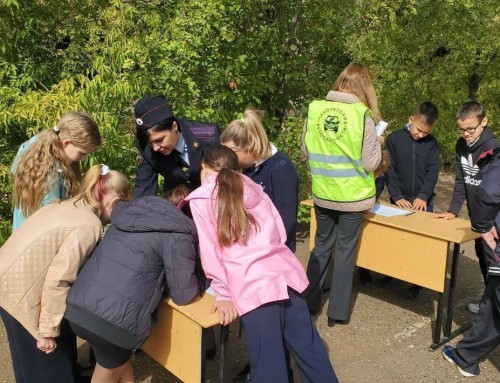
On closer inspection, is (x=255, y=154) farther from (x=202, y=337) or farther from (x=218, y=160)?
(x=202, y=337)

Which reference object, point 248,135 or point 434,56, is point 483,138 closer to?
point 248,135

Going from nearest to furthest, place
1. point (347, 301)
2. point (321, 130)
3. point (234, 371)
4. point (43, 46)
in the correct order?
point (234, 371) < point (321, 130) < point (347, 301) < point (43, 46)

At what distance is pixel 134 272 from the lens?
102 inches

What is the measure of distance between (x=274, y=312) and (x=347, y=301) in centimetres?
180

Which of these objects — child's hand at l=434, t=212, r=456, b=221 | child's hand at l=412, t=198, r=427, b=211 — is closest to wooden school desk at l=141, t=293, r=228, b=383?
child's hand at l=434, t=212, r=456, b=221

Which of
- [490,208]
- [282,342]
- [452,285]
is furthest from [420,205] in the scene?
[282,342]

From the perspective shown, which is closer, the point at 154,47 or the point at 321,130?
the point at 321,130

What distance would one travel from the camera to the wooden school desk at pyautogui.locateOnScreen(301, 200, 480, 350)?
3934 millimetres

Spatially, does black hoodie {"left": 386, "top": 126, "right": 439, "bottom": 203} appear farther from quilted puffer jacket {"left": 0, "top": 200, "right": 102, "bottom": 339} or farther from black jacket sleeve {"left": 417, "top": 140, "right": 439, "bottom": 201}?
quilted puffer jacket {"left": 0, "top": 200, "right": 102, "bottom": 339}

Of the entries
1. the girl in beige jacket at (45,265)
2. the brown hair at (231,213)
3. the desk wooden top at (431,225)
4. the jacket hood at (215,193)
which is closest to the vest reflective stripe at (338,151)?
the desk wooden top at (431,225)

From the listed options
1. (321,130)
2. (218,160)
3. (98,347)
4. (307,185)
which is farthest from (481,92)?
(98,347)

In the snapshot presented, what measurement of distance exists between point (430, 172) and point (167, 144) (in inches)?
106

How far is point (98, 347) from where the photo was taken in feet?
8.70

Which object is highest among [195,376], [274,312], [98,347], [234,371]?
[274,312]
